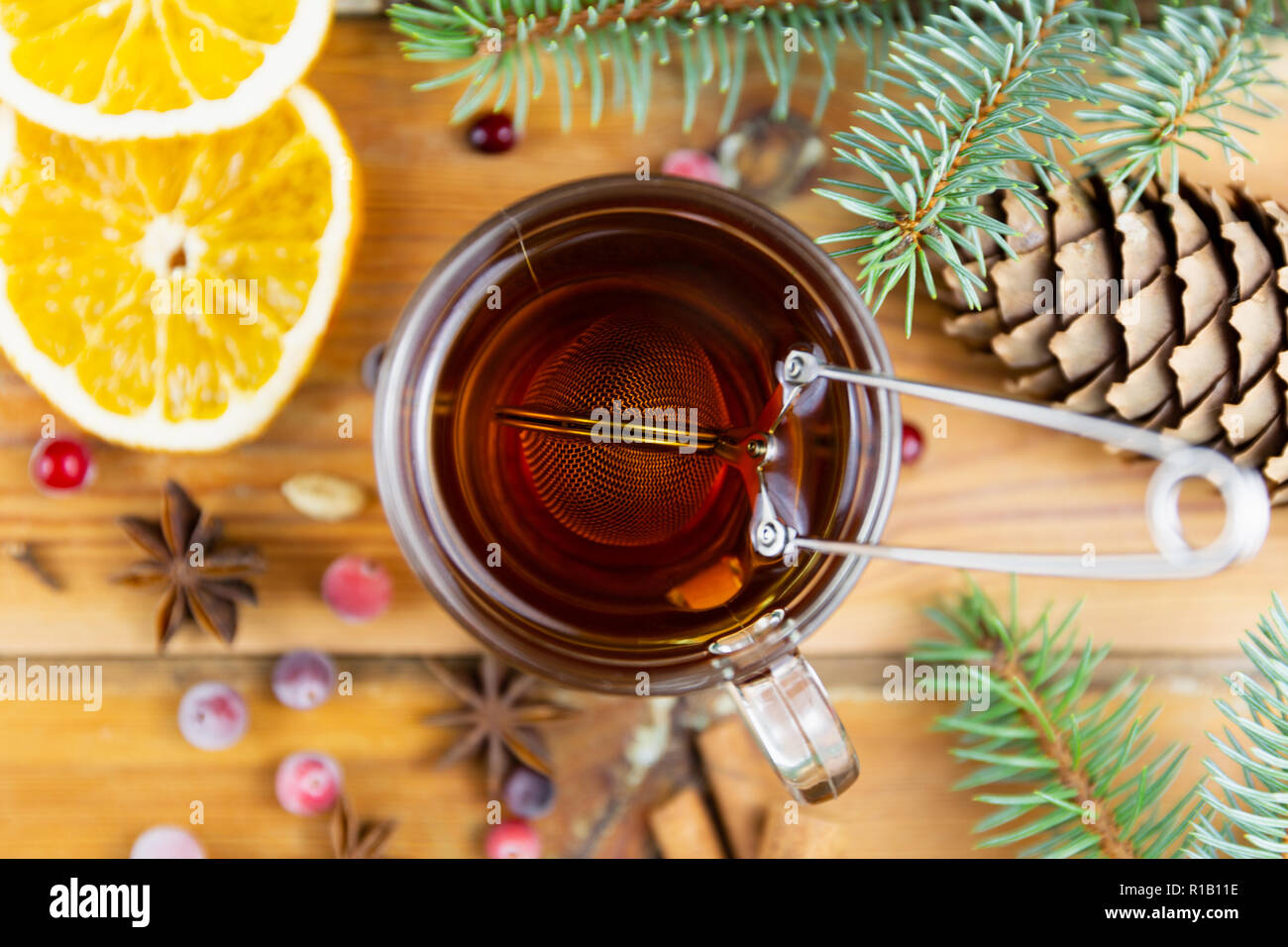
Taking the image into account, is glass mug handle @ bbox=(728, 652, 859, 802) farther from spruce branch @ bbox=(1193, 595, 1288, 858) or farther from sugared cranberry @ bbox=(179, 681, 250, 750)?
sugared cranberry @ bbox=(179, 681, 250, 750)

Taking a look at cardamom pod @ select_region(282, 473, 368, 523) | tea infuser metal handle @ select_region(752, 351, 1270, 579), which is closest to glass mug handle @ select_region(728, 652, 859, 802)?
tea infuser metal handle @ select_region(752, 351, 1270, 579)

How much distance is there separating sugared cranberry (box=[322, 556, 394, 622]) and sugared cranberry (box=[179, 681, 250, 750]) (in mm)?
106

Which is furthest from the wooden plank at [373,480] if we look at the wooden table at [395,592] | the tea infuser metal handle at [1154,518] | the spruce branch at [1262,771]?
the tea infuser metal handle at [1154,518]

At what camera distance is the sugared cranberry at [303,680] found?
72 centimetres

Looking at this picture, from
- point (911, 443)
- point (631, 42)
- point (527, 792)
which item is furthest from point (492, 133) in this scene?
point (527, 792)

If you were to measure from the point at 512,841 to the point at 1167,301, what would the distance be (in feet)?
2.03

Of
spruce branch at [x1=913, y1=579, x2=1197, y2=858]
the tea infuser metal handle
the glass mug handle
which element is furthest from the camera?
spruce branch at [x1=913, y1=579, x2=1197, y2=858]

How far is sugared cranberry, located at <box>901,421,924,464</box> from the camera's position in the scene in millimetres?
720

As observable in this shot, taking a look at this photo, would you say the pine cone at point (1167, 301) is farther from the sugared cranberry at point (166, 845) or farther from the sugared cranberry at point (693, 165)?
the sugared cranberry at point (166, 845)

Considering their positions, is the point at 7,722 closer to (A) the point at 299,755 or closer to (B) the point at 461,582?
(A) the point at 299,755

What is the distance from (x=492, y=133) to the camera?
709 millimetres

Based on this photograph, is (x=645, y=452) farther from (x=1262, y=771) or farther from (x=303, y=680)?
(x=1262, y=771)

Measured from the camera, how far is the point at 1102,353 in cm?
65

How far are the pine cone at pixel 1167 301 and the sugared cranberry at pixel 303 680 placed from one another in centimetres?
55
